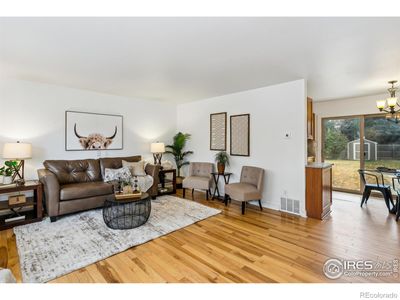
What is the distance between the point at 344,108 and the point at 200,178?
4.20 meters

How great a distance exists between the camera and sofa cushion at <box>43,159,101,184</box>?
12.0ft

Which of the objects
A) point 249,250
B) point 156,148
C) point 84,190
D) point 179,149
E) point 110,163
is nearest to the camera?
point 249,250

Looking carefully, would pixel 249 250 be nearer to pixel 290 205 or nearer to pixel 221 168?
pixel 290 205

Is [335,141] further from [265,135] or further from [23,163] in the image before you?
[23,163]

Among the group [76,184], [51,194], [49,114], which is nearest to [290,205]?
[76,184]

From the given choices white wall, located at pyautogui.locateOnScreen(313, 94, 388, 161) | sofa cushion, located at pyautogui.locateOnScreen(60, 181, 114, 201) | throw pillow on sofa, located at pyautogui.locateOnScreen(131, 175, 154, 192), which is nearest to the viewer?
sofa cushion, located at pyautogui.locateOnScreen(60, 181, 114, 201)

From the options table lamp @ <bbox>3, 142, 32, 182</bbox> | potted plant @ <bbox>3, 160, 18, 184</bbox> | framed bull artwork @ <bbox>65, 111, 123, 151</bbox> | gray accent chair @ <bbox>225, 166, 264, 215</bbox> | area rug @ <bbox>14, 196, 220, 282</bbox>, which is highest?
framed bull artwork @ <bbox>65, 111, 123, 151</bbox>

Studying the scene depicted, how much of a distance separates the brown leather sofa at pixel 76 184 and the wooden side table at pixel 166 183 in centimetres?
43

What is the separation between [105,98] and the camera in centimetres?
464

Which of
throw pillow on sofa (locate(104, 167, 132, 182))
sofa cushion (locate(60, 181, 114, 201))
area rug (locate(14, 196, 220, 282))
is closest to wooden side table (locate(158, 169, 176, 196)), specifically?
throw pillow on sofa (locate(104, 167, 132, 182))

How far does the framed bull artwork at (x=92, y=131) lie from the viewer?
416cm

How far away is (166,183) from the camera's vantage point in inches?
200

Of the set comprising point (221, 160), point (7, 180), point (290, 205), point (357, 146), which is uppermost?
point (357, 146)

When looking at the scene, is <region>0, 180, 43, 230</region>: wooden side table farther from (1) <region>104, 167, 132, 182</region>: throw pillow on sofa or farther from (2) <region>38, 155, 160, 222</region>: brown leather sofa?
(1) <region>104, 167, 132, 182</region>: throw pillow on sofa
